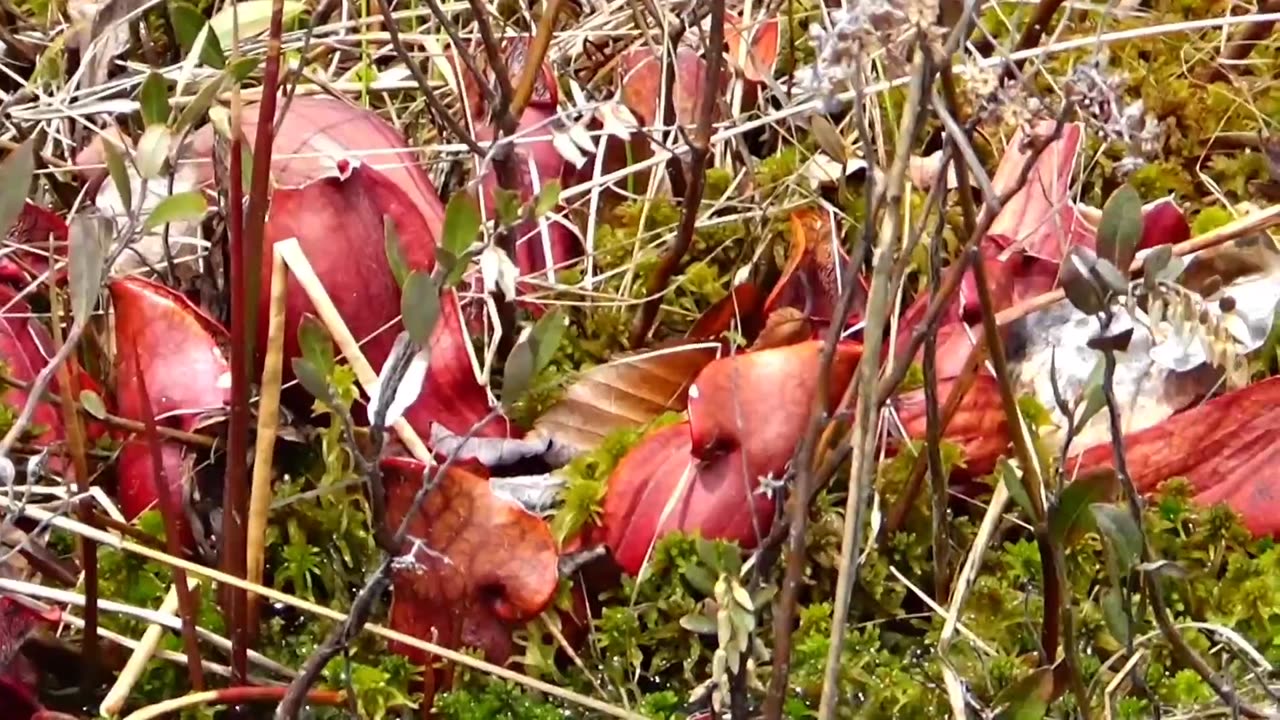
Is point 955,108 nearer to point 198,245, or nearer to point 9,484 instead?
point 9,484

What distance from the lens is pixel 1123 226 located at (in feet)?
1.89

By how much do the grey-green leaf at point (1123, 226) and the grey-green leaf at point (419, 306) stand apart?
28 centimetres

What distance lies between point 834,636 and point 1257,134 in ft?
2.71

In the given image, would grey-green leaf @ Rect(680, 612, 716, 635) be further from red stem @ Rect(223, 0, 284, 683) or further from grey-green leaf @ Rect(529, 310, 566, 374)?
red stem @ Rect(223, 0, 284, 683)

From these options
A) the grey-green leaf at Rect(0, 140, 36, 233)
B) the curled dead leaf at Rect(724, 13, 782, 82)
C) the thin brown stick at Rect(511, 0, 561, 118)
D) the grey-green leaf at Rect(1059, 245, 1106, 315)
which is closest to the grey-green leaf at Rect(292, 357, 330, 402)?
the grey-green leaf at Rect(0, 140, 36, 233)

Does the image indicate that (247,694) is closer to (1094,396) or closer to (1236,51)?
(1094,396)

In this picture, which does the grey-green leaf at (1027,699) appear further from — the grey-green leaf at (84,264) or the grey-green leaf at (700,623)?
the grey-green leaf at (84,264)

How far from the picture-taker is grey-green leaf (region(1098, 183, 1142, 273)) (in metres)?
0.57

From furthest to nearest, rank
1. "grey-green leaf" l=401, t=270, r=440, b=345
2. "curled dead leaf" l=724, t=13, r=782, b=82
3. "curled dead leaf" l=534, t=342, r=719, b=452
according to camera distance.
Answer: "curled dead leaf" l=724, t=13, r=782, b=82 → "curled dead leaf" l=534, t=342, r=719, b=452 → "grey-green leaf" l=401, t=270, r=440, b=345

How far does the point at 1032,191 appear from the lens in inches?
40.6

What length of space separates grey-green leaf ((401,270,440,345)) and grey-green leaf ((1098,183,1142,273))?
11.2 inches

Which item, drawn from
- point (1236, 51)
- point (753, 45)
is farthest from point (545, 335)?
point (1236, 51)

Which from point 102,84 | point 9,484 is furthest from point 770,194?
point 9,484

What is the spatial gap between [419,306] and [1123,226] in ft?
0.98
